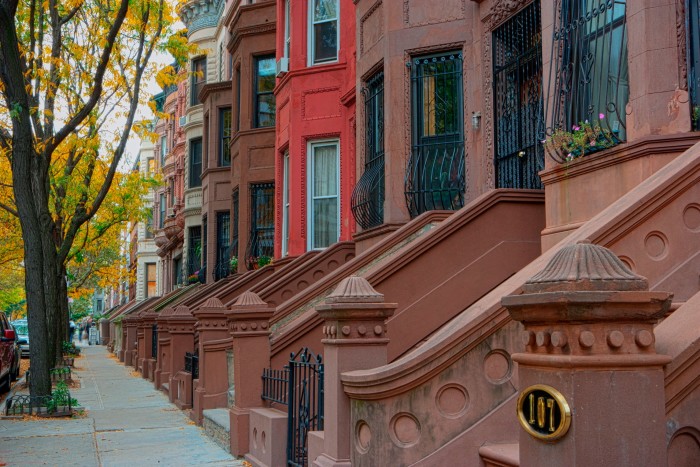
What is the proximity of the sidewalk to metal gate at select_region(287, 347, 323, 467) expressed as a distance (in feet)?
5.09

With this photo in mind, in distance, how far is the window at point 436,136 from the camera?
42.4 ft

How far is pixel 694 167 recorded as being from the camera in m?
6.43

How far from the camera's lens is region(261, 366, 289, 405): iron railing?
32.1ft

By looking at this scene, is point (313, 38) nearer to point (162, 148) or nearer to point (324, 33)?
point (324, 33)

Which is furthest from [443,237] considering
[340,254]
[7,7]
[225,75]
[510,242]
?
[225,75]

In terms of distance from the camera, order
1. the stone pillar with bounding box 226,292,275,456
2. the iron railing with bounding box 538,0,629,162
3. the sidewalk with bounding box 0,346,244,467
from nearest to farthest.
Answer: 1. the iron railing with bounding box 538,0,629,162
2. the stone pillar with bounding box 226,292,275,456
3. the sidewalk with bounding box 0,346,244,467

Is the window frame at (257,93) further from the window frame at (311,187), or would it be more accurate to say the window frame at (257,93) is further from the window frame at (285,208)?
the window frame at (311,187)

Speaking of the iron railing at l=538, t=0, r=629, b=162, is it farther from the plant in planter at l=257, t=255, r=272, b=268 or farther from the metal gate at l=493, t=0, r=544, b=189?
the plant in planter at l=257, t=255, r=272, b=268

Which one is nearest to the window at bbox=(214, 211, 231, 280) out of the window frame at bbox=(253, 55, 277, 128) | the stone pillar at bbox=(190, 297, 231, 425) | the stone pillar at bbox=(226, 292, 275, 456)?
the window frame at bbox=(253, 55, 277, 128)

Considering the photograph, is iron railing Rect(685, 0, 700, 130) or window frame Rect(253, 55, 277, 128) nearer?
iron railing Rect(685, 0, 700, 130)

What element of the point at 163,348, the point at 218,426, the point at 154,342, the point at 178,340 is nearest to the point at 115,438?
the point at 218,426

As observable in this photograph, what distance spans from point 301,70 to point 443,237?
9.62 m

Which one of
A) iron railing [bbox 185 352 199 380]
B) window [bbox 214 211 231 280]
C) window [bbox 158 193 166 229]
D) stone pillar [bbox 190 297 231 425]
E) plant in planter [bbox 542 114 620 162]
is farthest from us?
window [bbox 158 193 166 229]

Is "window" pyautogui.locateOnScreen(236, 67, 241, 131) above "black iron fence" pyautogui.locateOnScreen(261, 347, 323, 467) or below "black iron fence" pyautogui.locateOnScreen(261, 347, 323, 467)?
above
